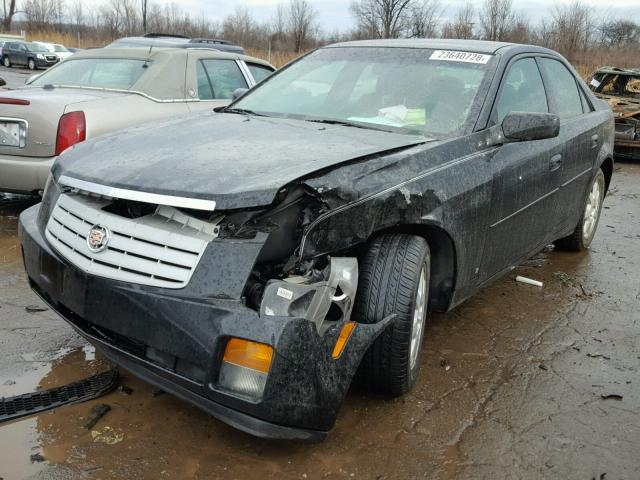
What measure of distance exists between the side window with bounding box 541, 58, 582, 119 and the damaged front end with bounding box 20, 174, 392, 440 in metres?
2.67

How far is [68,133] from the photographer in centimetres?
516

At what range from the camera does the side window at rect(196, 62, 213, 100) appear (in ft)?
21.3

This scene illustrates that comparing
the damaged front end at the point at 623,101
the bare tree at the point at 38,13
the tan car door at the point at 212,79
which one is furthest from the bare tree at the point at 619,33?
the bare tree at the point at 38,13

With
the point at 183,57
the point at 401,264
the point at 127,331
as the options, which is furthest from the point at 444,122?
the point at 183,57

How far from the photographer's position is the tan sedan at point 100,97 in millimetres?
5203

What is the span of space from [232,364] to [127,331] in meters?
0.44

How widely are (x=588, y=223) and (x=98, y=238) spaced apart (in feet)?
14.5

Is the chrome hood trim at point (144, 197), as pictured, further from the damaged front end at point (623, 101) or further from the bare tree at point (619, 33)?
the bare tree at point (619, 33)

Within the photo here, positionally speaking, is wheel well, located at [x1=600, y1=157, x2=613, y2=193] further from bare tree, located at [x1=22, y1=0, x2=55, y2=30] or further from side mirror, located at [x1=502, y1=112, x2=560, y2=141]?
bare tree, located at [x1=22, y1=0, x2=55, y2=30]

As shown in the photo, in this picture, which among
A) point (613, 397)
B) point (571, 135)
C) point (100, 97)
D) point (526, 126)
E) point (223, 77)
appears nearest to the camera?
point (613, 397)

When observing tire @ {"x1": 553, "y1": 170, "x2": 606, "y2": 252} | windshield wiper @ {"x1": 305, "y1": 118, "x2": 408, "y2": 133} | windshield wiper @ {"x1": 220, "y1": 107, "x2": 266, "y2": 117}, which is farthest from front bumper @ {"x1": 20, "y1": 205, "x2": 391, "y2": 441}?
tire @ {"x1": 553, "y1": 170, "x2": 606, "y2": 252}

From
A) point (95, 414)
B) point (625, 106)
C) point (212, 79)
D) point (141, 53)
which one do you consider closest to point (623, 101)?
point (625, 106)

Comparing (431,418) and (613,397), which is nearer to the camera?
(431,418)

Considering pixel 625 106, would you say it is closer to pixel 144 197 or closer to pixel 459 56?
pixel 459 56
